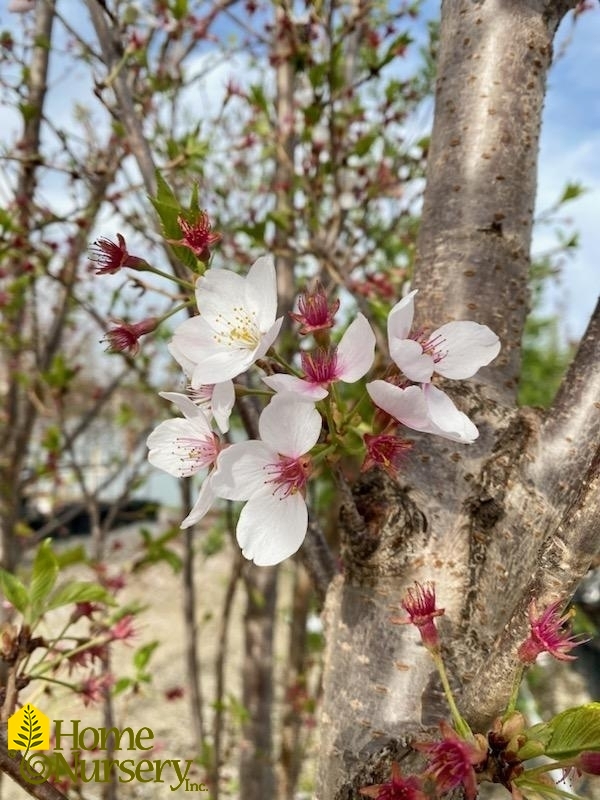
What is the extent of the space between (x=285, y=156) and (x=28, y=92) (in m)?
0.83

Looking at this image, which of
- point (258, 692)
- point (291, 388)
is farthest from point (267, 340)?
point (258, 692)

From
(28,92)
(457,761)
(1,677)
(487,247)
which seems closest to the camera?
(457,761)

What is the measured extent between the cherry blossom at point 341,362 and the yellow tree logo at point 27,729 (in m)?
0.50

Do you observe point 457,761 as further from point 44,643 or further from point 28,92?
point 28,92

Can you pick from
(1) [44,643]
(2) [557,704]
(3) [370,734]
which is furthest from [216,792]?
(2) [557,704]

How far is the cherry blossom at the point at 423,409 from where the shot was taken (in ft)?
1.67

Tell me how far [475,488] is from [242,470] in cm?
27

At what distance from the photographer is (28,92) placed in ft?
6.35

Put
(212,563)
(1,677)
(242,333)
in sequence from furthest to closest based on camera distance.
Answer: (212,563) < (1,677) < (242,333)

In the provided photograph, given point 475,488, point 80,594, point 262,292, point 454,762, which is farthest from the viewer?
point 80,594

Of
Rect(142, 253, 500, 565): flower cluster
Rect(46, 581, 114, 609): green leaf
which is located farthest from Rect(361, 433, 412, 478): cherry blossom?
Rect(46, 581, 114, 609): green leaf

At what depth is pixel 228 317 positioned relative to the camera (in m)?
0.58

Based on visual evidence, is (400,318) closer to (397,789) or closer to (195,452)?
(195,452)

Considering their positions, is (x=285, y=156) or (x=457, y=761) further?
(x=285, y=156)
